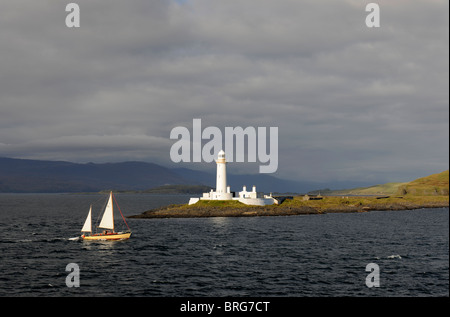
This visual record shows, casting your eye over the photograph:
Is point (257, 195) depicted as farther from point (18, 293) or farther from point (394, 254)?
point (18, 293)

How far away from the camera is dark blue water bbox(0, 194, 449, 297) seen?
38.6 metres

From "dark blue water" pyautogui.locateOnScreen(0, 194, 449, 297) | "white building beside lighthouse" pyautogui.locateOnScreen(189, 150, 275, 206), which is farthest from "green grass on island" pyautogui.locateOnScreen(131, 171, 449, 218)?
"dark blue water" pyautogui.locateOnScreen(0, 194, 449, 297)

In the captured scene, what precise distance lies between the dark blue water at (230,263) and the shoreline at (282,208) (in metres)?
36.7

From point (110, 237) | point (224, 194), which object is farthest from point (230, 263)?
point (224, 194)

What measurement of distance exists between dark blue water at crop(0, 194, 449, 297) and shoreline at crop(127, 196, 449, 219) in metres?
36.7

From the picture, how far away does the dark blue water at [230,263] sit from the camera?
127ft

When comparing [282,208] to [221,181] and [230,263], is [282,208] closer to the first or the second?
[221,181]

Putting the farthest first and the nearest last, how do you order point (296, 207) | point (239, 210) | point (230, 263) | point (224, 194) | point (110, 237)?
point (296, 207)
point (224, 194)
point (239, 210)
point (110, 237)
point (230, 263)

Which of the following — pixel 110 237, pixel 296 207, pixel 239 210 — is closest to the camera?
pixel 110 237

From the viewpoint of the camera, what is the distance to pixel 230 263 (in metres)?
51.1

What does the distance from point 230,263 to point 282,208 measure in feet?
278

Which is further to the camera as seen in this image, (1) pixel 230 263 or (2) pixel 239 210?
(2) pixel 239 210

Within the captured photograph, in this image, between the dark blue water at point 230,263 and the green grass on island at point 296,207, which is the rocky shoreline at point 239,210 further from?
the dark blue water at point 230,263

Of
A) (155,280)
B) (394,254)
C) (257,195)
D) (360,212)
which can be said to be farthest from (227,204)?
(155,280)
